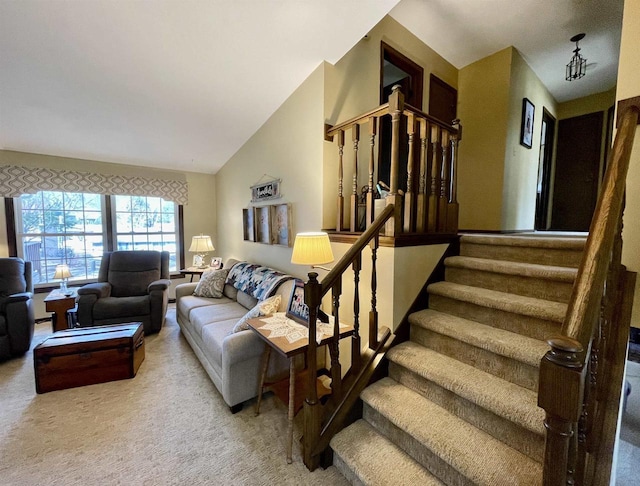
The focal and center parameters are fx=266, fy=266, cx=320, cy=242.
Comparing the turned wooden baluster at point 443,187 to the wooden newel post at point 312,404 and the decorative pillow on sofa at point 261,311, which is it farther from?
the decorative pillow on sofa at point 261,311

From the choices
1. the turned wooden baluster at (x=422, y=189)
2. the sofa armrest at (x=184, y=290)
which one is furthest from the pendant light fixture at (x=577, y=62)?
the sofa armrest at (x=184, y=290)

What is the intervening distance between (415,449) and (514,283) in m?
1.21

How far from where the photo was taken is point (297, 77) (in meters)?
2.55

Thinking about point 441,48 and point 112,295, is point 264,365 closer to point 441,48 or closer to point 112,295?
point 112,295

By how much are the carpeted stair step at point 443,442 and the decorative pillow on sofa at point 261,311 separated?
987 millimetres

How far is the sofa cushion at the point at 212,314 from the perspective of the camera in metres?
2.60

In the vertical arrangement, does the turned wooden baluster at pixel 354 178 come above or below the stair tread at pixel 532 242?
above

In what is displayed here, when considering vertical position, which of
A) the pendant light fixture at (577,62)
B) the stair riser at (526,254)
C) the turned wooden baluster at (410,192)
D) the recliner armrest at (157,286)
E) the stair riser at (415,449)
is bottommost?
the stair riser at (415,449)

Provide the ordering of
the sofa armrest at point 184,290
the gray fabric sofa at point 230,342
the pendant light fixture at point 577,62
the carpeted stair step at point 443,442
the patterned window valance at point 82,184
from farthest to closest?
the sofa armrest at point 184,290, the patterned window valance at point 82,184, the pendant light fixture at point 577,62, the gray fabric sofa at point 230,342, the carpeted stair step at point 443,442

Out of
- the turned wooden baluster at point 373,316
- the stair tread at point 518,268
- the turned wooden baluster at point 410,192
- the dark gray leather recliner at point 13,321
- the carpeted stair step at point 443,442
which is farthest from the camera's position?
the dark gray leather recliner at point 13,321

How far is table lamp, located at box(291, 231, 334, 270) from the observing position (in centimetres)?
180

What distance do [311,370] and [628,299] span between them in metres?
1.61

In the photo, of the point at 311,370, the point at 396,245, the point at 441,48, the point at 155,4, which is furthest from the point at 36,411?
the point at 441,48

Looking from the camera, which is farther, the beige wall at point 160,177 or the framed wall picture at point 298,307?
the beige wall at point 160,177
